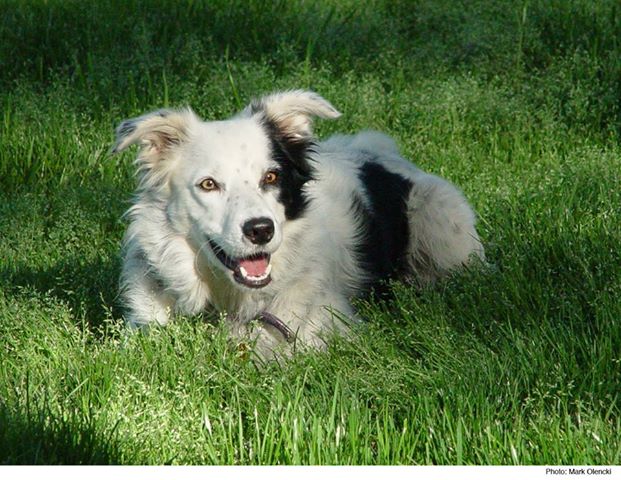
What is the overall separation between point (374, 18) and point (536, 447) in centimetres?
549

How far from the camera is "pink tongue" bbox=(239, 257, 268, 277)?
4555 mm

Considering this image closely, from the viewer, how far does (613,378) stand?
4055 mm

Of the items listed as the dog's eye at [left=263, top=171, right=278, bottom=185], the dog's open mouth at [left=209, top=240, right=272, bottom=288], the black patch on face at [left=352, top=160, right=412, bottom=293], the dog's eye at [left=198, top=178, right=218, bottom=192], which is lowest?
the black patch on face at [left=352, top=160, right=412, bottom=293]

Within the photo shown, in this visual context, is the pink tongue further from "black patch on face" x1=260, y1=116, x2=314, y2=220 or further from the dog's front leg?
Answer: the dog's front leg

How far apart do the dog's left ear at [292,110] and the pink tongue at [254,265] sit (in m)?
0.60

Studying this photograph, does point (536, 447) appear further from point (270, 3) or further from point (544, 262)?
point (270, 3)

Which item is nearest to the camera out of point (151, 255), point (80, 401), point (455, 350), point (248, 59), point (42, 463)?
point (42, 463)

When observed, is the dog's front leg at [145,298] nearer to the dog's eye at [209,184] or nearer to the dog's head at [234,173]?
the dog's head at [234,173]

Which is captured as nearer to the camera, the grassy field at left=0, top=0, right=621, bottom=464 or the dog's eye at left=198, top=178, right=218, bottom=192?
the grassy field at left=0, top=0, right=621, bottom=464

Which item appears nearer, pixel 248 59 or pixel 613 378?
pixel 613 378

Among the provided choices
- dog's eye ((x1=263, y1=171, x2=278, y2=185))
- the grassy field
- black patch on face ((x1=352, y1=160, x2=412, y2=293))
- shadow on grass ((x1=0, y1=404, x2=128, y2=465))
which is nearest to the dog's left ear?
dog's eye ((x1=263, y1=171, x2=278, y2=185))

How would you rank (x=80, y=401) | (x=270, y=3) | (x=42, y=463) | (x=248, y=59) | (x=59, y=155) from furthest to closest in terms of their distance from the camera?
(x=270, y=3)
(x=248, y=59)
(x=59, y=155)
(x=80, y=401)
(x=42, y=463)

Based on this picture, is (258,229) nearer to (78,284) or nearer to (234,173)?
(234,173)

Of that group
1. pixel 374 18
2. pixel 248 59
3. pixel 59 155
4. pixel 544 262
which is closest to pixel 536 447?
pixel 544 262
